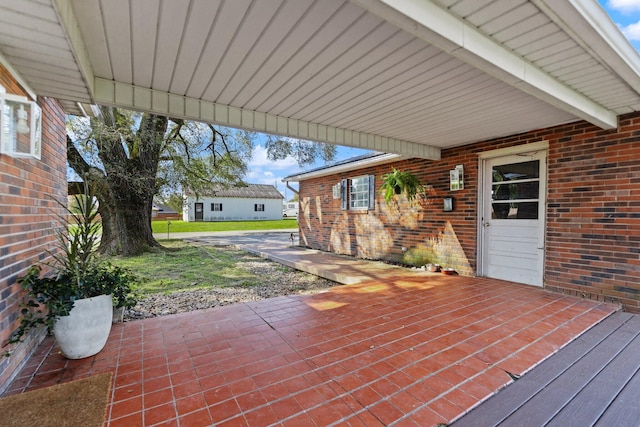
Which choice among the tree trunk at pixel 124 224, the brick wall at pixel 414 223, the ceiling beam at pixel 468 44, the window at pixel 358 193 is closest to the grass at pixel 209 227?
the tree trunk at pixel 124 224

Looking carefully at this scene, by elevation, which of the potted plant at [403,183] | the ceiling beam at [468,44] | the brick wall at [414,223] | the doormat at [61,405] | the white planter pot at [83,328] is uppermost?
the ceiling beam at [468,44]

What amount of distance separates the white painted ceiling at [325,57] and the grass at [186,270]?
3.13 m

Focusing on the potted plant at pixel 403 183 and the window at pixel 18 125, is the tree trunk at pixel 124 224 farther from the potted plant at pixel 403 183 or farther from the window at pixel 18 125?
the potted plant at pixel 403 183

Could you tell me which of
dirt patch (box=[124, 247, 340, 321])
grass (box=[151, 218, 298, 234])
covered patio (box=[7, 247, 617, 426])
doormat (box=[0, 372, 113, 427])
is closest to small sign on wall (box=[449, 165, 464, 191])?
covered patio (box=[7, 247, 617, 426])

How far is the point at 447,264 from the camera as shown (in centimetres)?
588

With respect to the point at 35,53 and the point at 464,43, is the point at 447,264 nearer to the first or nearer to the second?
the point at 464,43

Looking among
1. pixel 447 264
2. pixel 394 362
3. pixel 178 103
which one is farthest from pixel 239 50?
pixel 447 264

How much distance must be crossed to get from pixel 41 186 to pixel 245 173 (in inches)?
333

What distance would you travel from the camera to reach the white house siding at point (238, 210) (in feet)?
95.8

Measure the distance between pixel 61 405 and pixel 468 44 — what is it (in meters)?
3.54

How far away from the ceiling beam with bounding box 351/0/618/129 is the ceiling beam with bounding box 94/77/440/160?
2498 millimetres

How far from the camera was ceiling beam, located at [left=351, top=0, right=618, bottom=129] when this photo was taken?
1.67 m

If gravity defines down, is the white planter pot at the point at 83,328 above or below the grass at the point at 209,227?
above

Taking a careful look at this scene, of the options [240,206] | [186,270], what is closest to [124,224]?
[186,270]
